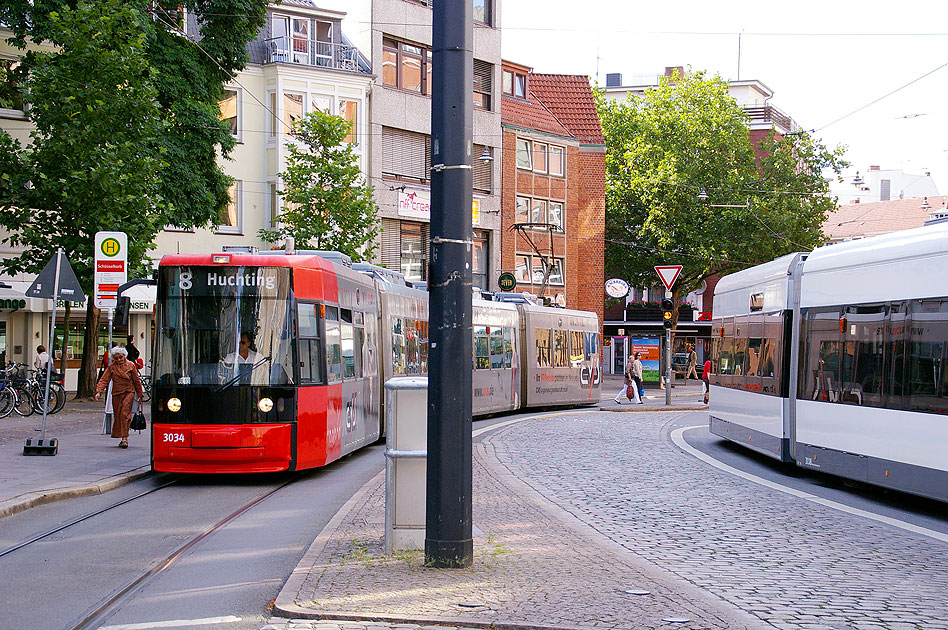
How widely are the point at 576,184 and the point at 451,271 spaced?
47017 mm

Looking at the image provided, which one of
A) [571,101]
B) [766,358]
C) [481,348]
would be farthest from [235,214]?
[766,358]

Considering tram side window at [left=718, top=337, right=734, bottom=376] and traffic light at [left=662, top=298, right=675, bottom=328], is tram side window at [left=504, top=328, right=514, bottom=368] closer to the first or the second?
traffic light at [left=662, top=298, right=675, bottom=328]

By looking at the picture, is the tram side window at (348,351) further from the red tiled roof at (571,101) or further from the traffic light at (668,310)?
the red tiled roof at (571,101)

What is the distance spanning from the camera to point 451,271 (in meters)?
7.52

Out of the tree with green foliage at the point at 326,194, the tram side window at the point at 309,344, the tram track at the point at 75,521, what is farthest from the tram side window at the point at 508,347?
the tram track at the point at 75,521

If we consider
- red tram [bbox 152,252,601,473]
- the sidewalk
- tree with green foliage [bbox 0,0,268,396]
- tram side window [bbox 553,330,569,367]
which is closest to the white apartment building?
tree with green foliage [bbox 0,0,268,396]

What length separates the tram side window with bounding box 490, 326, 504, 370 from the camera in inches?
1102

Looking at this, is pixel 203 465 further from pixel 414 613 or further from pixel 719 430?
pixel 719 430

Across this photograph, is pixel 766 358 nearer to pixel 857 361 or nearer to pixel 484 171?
pixel 857 361

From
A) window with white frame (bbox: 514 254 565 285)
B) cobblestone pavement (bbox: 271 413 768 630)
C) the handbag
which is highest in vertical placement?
window with white frame (bbox: 514 254 565 285)

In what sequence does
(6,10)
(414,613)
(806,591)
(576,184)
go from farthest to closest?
1. (576,184)
2. (6,10)
3. (806,591)
4. (414,613)

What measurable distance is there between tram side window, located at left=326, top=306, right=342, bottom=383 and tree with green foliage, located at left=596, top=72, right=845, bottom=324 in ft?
145

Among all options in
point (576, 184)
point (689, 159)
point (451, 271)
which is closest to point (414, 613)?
point (451, 271)

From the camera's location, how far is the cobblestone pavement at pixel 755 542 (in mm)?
6785
